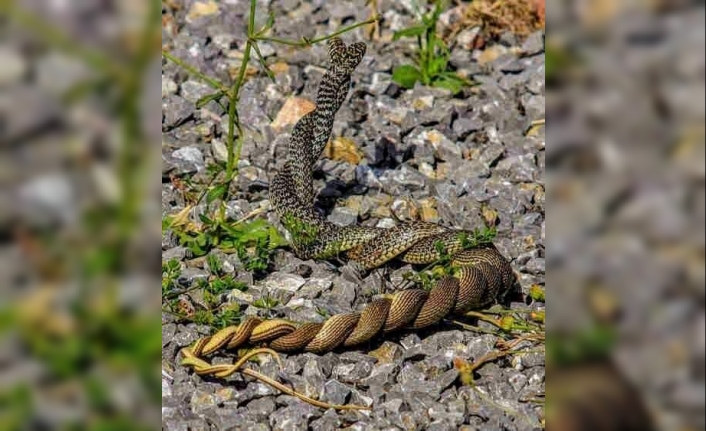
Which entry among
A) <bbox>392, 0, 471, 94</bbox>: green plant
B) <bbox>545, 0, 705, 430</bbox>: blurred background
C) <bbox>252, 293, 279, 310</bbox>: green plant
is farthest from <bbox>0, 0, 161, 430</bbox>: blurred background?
<bbox>392, 0, 471, 94</bbox>: green plant

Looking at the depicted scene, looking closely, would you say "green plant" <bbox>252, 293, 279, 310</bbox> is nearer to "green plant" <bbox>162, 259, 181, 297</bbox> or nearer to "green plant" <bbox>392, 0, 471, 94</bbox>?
"green plant" <bbox>162, 259, 181, 297</bbox>

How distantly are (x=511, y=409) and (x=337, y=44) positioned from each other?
2.36m

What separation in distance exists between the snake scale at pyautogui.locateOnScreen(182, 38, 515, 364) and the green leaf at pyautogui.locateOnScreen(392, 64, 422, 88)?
0.87 metres

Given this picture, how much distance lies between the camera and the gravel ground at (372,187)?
142 inches

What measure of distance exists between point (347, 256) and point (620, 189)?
3.23 meters

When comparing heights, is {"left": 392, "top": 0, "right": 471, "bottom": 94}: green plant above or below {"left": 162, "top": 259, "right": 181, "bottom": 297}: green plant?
above

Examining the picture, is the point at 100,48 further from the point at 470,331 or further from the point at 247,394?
the point at 470,331

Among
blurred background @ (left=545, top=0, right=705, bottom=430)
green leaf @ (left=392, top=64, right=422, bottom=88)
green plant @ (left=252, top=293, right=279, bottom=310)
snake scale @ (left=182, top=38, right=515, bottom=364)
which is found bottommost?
green plant @ (left=252, top=293, right=279, bottom=310)

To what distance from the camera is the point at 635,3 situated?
146 centimetres

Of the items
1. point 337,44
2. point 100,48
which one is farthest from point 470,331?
point 100,48

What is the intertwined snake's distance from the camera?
383cm

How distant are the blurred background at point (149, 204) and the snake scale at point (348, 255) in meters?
2.24

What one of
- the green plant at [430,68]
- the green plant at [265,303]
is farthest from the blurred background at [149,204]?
the green plant at [430,68]

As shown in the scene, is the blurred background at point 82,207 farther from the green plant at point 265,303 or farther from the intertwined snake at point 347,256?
the green plant at point 265,303
